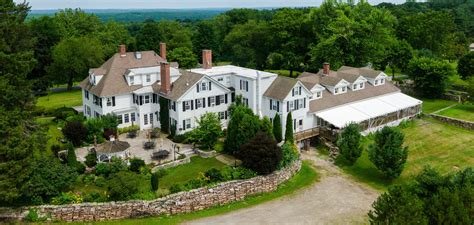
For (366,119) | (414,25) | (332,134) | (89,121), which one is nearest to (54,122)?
(89,121)

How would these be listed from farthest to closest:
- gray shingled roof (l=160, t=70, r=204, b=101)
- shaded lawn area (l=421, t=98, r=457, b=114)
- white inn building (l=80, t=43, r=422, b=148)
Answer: shaded lawn area (l=421, t=98, r=457, b=114) → white inn building (l=80, t=43, r=422, b=148) → gray shingled roof (l=160, t=70, r=204, b=101)

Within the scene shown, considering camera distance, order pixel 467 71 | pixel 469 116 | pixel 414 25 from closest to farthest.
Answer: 1. pixel 469 116
2. pixel 467 71
3. pixel 414 25

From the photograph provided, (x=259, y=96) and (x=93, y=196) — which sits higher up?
(x=259, y=96)

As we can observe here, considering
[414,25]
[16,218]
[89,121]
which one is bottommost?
[16,218]

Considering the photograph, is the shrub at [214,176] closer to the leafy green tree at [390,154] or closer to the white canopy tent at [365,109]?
the leafy green tree at [390,154]

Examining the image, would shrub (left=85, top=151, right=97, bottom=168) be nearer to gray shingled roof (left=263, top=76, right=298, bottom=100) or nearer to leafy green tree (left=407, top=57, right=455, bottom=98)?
gray shingled roof (left=263, top=76, right=298, bottom=100)

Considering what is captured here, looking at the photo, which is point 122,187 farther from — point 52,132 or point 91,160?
point 52,132

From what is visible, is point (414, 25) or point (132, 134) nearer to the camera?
point (132, 134)

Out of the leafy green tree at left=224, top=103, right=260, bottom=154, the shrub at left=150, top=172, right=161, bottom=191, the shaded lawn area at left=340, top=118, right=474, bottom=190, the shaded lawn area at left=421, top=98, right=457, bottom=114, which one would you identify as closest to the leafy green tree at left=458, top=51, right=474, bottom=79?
the shaded lawn area at left=421, top=98, right=457, bottom=114

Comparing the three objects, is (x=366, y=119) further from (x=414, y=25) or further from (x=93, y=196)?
(x=414, y=25)
